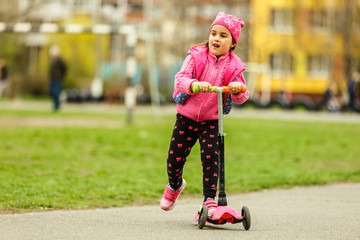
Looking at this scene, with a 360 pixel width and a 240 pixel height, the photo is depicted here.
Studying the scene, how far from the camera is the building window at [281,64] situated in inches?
2115

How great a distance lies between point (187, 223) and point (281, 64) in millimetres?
49889

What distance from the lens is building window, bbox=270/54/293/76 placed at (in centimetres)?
5372

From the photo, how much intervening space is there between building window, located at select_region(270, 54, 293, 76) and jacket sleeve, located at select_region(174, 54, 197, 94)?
4784cm

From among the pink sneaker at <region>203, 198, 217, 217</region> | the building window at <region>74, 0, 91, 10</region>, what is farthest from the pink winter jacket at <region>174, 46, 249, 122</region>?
the building window at <region>74, 0, 91, 10</region>

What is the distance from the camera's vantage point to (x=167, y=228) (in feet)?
19.2

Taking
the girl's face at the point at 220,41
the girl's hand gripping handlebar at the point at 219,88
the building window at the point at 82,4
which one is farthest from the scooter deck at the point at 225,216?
the building window at the point at 82,4

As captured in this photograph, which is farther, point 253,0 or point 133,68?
point 253,0

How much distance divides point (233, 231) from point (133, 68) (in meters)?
14.5

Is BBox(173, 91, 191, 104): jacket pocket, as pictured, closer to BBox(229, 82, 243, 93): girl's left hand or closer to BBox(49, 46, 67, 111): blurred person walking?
BBox(229, 82, 243, 93): girl's left hand

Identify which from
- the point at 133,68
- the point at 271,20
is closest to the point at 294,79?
the point at 271,20

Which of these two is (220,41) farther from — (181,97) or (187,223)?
(187,223)

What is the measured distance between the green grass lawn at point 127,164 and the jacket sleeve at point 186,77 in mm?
1813

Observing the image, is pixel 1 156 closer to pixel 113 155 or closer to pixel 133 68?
pixel 113 155

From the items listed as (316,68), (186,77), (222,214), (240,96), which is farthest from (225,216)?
(316,68)
